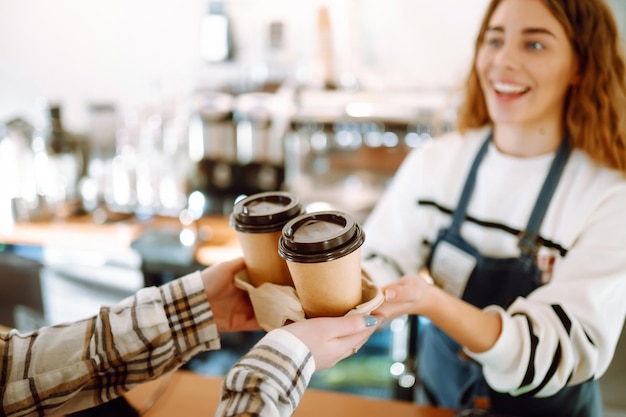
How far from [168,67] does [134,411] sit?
216 cm

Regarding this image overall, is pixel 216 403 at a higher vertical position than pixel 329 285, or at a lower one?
lower

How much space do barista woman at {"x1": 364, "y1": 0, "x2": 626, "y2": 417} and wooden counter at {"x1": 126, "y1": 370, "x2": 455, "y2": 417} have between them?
227mm

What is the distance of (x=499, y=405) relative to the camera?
4.52 feet

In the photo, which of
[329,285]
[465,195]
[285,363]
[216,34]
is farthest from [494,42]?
[216,34]

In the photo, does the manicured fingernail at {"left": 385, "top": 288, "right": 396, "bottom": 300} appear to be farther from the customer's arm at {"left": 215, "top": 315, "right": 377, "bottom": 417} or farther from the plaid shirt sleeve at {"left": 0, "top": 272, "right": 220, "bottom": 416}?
the plaid shirt sleeve at {"left": 0, "top": 272, "right": 220, "bottom": 416}

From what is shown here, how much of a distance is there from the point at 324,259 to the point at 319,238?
0.04 meters

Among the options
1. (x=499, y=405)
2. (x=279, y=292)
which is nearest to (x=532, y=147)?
(x=499, y=405)

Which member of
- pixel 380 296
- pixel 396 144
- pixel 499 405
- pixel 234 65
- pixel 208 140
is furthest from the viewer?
pixel 234 65

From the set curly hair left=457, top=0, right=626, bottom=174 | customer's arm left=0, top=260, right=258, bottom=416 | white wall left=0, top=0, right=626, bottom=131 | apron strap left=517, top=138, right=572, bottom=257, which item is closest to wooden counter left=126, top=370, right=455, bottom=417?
customer's arm left=0, top=260, right=258, bottom=416

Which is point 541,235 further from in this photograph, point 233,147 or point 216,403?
point 233,147

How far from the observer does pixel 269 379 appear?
2.63 ft

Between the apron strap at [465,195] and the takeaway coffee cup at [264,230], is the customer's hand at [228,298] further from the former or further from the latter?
the apron strap at [465,195]

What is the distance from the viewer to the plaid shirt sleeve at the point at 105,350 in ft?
3.17

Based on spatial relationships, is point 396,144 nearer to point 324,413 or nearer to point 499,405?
point 499,405
